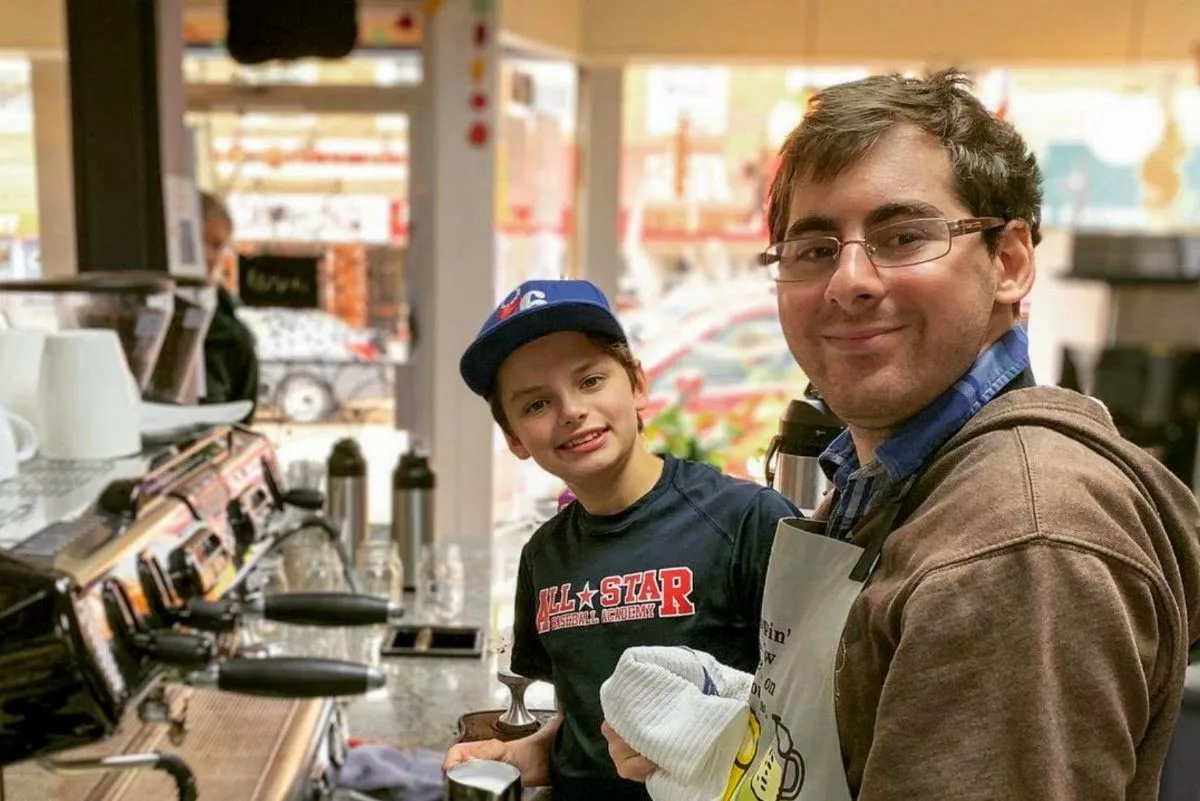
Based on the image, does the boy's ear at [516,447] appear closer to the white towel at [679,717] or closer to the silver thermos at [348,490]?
the white towel at [679,717]

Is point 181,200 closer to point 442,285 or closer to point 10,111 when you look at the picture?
point 442,285

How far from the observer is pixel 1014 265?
0.67 meters

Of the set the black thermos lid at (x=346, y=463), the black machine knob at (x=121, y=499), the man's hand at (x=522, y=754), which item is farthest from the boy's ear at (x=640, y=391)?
the black thermos lid at (x=346, y=463)

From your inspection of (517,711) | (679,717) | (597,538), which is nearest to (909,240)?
(679,717)

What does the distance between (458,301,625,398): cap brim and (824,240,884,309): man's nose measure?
0.36 metres

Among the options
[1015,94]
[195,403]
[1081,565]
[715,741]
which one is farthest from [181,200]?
[1015,94]

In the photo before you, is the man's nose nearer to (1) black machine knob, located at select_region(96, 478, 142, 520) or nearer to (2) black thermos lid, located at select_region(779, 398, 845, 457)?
(2) black thermos lid, located at select_region(779, 398, 845, 457)

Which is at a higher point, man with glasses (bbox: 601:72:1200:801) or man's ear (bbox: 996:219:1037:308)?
man's ear (bbox: 996:219:1037:308)

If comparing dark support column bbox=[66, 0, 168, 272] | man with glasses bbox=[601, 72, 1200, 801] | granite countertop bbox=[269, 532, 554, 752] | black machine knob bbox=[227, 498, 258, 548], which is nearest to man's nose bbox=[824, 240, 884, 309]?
man with glasses bbox=[601, 72, 1200, 801]

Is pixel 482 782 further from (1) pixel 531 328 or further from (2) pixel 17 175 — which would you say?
(2) pixel 17 175

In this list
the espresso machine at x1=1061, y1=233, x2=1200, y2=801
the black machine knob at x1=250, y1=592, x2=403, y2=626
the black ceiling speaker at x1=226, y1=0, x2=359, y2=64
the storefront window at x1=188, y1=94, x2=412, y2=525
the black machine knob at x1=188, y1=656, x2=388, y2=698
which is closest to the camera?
the black machine knob at x1=188, y1=656, x2=388, y2=698

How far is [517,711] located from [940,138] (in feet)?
2.18

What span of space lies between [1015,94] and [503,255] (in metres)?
2.18

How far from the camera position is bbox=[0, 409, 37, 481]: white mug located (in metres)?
1.21
